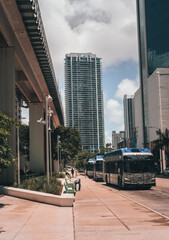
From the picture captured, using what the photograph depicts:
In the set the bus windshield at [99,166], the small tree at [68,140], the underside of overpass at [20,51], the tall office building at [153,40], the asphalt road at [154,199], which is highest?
the tall office building at [153,40]

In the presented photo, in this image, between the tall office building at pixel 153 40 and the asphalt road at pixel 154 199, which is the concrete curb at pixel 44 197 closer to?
the asphalt road at pixel 154 199

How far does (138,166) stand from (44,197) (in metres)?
11.1

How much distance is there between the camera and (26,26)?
1058 inches

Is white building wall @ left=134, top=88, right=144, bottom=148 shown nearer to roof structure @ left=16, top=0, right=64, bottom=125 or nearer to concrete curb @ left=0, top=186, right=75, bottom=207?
roof structure @ left=16, top=0, right=64, bottom=125

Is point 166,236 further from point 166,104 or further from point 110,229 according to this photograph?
point 166,104

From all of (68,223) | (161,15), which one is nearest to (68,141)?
(68,223)

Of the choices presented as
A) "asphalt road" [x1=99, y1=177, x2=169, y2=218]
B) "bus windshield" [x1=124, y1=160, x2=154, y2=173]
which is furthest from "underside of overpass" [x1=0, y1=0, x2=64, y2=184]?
"asphalt road" [x1=99, y1=177, x2=169, y2=218]

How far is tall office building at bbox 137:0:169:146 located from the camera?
5084 inches

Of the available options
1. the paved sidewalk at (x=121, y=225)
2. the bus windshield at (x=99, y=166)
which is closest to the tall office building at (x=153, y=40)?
the bus windshield at (x=99, y=166)

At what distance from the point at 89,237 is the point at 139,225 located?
2256 mm

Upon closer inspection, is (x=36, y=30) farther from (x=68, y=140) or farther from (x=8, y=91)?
(x=68, y=140)

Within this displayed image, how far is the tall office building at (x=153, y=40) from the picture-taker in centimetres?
12912

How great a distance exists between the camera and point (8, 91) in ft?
85.3

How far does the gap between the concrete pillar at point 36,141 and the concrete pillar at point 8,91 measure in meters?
24.7
